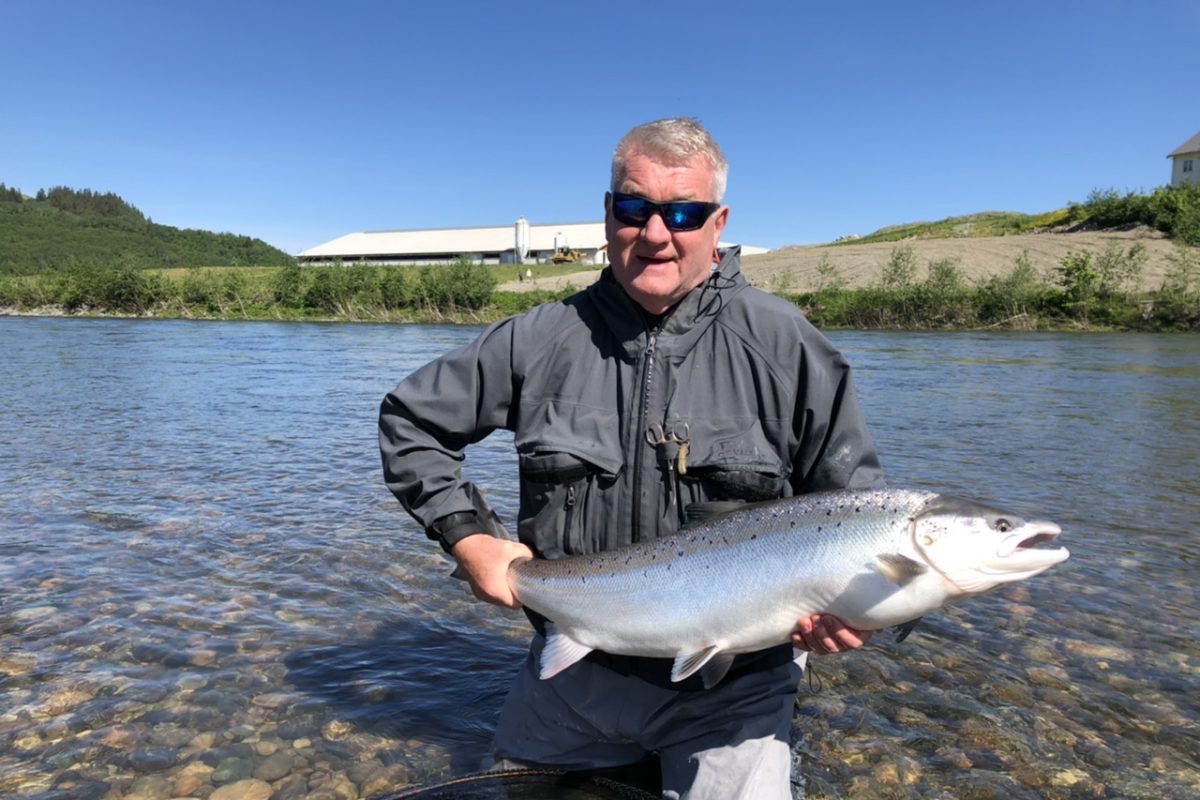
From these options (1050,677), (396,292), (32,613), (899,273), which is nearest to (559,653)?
(1050,677)

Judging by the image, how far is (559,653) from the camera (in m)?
3.12

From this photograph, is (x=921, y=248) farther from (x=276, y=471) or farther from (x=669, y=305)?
(x=669, y=305)

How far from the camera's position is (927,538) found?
2688 millimetres

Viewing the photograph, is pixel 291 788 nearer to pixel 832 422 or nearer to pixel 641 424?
pixel 641 424

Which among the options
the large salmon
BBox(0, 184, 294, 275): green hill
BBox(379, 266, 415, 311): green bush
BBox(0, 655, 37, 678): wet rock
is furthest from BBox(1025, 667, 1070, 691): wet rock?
BBox(0, 184, 294, 275): green hill

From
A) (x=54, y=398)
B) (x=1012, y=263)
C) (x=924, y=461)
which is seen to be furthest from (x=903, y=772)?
(x=1012, y=263)

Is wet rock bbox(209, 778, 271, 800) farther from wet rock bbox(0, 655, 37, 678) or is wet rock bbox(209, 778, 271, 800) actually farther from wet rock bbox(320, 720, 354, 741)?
wet rock bbox(0, 655, 37, 678)

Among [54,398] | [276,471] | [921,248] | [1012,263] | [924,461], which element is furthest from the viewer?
[921,248]

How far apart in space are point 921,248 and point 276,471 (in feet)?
236

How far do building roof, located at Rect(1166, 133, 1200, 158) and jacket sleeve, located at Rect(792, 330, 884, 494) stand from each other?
118 metres

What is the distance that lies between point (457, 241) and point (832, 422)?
115m

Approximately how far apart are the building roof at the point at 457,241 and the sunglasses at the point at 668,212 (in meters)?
103

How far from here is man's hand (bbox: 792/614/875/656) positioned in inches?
108

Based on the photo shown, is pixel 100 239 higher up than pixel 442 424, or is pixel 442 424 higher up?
pixel 100 239
